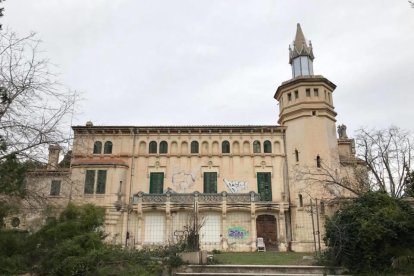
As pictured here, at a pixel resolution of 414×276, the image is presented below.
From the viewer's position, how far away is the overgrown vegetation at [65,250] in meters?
11.9

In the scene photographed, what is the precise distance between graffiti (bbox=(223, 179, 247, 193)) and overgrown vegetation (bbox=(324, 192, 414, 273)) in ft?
57.5

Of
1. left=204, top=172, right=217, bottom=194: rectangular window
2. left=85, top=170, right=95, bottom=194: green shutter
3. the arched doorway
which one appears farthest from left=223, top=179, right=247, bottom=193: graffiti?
left=85, top=170, right=95, bottom=194: green shutter

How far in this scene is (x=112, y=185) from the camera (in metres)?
32.9

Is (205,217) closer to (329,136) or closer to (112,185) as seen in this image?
(112,185)

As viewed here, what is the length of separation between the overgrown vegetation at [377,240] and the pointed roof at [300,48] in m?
23.7

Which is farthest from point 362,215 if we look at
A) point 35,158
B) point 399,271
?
point 35,158

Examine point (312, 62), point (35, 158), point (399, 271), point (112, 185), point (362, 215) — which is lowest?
point (399, 271)

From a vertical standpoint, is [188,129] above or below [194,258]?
above

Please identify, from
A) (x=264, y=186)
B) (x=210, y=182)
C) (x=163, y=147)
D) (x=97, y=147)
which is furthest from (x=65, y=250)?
(x=264, y=186)

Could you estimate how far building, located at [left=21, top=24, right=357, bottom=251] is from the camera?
105 ft

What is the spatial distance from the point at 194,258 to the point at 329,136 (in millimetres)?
22065

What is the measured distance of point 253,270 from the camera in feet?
49.7

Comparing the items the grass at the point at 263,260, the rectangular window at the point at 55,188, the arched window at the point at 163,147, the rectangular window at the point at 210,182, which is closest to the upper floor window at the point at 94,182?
the rectangular window at the point at 55,188

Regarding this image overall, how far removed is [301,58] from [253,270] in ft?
88.5
